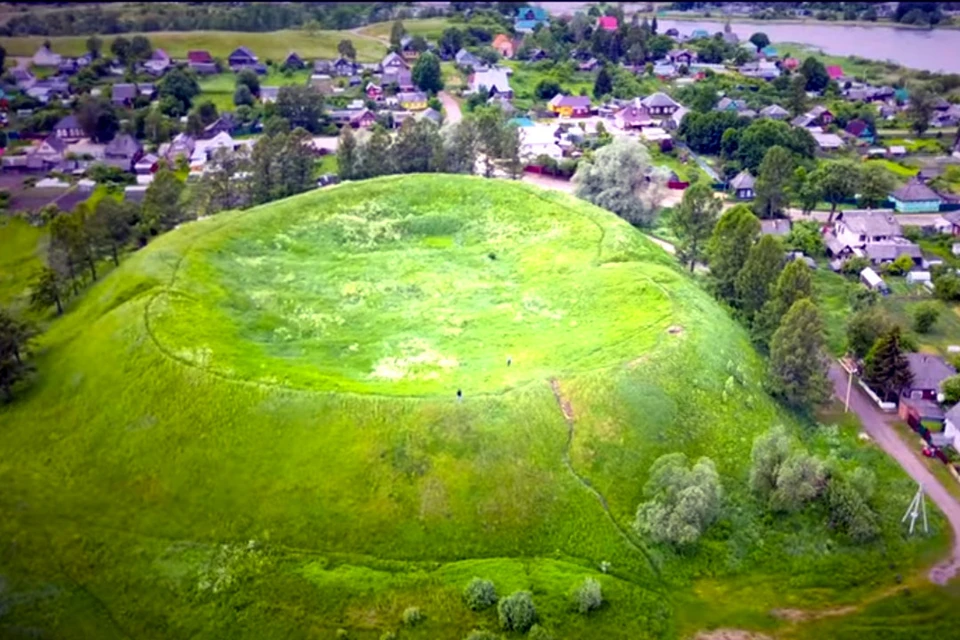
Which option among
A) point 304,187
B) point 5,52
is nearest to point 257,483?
point 304,187

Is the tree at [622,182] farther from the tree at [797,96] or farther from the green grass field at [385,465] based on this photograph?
the tree at [797,96]

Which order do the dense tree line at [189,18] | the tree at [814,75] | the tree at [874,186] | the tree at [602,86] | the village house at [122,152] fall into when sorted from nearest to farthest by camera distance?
the tree at [874,186] < the village house at [122,152] < the tree at [602,86] < the tree at [814,75] < the dense tree line at [189,18]

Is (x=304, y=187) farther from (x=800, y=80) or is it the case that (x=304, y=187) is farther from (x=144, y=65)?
(x=800, y=80)

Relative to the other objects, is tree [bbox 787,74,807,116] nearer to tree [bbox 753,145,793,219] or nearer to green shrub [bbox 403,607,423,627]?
tree [bbox 753,145,793,219]

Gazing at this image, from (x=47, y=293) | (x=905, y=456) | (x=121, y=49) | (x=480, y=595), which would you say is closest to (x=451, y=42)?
(x=121, y=49)

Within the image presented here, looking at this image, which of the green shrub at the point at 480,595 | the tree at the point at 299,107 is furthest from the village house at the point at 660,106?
the green shrub at the point at 480,595

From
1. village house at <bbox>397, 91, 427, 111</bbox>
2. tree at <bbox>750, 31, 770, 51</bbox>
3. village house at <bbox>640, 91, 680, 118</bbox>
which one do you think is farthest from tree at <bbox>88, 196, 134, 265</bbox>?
tree at <bbox>750, 31, 770, 51</bbox>
